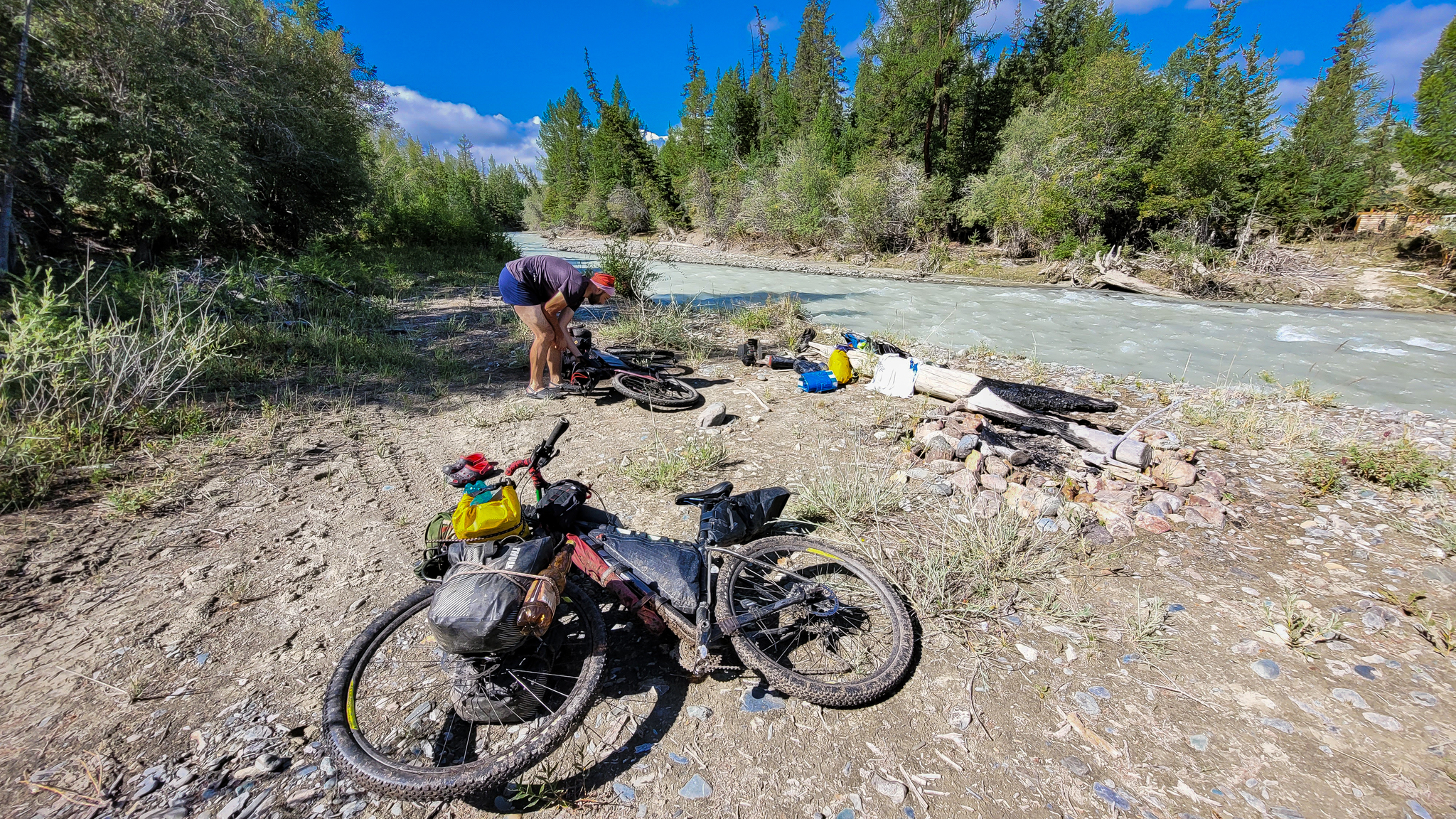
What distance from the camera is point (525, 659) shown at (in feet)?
6.07

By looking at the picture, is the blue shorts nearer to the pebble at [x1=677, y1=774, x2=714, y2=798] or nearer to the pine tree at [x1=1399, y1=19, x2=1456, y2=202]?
the pebble at [x1=677, y1=774, x2=714, y2=798]

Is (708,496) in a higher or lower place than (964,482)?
higher

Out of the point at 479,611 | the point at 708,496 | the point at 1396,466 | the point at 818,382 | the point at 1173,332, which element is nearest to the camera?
the point at 479,611

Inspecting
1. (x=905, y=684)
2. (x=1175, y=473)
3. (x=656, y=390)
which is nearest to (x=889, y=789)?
(x=905, y=684)

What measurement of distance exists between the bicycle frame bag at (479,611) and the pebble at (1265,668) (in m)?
2.85

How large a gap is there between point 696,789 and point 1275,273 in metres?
19.8

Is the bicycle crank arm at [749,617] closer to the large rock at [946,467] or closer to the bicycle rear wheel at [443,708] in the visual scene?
the bicycle rear wheel at [443,708]

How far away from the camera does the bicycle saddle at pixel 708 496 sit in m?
2.35

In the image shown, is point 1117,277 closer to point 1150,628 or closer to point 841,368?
point 841,368

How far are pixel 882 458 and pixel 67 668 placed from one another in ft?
13.9

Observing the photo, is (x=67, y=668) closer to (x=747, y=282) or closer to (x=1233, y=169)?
(x=747, y=282)

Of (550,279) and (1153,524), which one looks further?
(550,279)

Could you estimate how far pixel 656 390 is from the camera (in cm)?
504

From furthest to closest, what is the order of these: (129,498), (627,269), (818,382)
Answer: (627,269) → (818,382) → (129,498)
